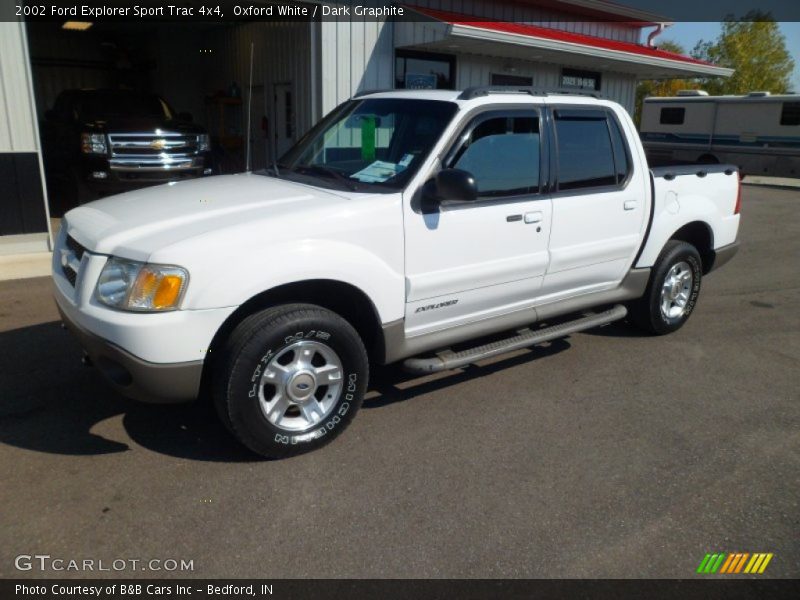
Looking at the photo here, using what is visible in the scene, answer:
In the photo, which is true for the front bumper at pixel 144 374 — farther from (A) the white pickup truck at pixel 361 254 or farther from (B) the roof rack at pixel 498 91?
(B) the roof rack at pixel 498 91

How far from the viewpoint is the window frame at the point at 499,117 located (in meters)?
3.99

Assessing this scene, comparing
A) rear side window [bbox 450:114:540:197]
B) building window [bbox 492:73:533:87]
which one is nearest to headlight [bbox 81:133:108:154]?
rear side window [bbox 450:114:540:197]

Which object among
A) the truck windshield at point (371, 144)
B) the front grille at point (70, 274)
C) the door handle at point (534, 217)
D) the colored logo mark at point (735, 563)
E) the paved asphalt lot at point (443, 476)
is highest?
the truck windshield at point (371, 144)

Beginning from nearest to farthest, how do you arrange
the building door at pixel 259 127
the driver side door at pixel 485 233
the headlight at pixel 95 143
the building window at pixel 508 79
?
the driver side door at pixel 485 233 < the headlight at pixel 95 143 < the building door at pixel 259 127 < the building window at pixel 508 79

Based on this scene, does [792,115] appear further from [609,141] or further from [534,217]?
[534,217]

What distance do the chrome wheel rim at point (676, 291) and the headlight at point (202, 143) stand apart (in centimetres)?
732

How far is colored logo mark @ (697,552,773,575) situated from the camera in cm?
289

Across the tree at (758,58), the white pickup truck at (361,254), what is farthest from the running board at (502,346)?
the tree at (758,58)

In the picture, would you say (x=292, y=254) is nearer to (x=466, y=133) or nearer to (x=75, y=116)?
(x=466, y=133)

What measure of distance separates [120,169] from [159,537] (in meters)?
7.69

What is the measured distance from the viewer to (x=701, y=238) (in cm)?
602

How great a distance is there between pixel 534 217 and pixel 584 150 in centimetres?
81

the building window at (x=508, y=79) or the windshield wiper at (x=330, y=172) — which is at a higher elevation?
the building window at (x=508, y=79)

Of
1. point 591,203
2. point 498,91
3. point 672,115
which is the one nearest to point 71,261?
point 498,91
